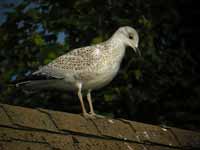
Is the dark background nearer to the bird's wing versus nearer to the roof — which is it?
the bird's wing

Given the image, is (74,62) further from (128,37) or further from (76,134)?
(76,134)

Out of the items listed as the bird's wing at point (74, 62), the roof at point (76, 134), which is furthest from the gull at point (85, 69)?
the roof at point (76, 134)

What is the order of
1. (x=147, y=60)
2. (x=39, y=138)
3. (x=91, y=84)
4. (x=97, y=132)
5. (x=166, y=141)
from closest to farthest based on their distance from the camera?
(x=39, y=138) < (x=97, y=132) < (x=166, y=141) < (x=91, y=84) < (x=147, y=60)

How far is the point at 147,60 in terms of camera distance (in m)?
7.27

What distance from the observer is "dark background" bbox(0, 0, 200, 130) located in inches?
278

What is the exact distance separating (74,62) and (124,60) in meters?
2.02

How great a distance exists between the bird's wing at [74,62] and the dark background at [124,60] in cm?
124

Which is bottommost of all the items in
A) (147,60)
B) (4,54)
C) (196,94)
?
(196,94)

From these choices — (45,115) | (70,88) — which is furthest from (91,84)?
(45,115)

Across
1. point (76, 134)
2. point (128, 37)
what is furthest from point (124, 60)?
Result: point (76, 134)

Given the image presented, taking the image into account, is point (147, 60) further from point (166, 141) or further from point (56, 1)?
point (166, 141)

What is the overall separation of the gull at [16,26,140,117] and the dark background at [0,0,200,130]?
1259 mm

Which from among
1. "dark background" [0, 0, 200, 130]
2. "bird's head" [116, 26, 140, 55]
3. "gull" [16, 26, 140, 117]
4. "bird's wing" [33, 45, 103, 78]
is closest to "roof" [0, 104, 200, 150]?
"gull" [16, 26, 140, 117]

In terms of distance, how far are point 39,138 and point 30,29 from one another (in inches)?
169
